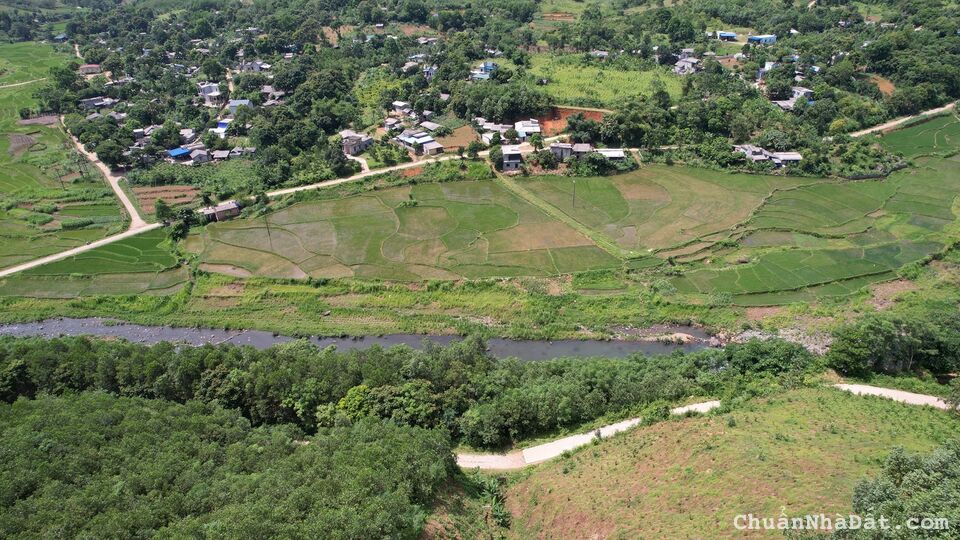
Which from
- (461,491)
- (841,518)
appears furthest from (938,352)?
(461,491)

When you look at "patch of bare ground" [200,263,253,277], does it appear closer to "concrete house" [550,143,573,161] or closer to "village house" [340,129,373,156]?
"village house" [340,129,373,156]

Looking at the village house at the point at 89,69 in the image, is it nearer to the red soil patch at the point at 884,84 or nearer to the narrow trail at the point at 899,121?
the narrow trail at the point at 899,121

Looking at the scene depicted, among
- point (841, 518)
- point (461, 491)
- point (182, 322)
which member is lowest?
point (182, 322)

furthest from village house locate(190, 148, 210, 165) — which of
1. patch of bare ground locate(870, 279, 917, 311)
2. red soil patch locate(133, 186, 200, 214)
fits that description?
patch of bare ground locate(870, 279, 917, 311)

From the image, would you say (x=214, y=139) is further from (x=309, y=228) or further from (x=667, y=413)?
(x=667, y=413)

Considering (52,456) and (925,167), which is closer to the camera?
(52,456)

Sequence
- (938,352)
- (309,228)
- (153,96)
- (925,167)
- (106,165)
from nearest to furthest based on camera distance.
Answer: (938,352) < (309,228) < (925,167) < (106,165) < (153,96)

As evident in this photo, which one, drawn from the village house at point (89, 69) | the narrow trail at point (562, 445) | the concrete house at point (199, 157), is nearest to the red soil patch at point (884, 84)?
the narrow trail at point (562, 445)
